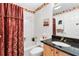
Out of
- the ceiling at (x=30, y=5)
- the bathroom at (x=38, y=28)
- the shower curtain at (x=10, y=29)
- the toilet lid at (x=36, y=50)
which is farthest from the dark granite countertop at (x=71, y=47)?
the ceiling at (x=30, y=5)

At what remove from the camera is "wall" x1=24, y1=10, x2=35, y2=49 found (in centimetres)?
174

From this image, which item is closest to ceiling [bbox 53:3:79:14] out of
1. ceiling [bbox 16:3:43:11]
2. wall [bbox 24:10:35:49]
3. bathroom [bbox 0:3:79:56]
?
bathroom [bbox 0:3:79:56]

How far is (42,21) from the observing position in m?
1.78

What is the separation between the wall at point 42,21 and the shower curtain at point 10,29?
21cm

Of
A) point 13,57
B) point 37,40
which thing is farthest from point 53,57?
point 13,57

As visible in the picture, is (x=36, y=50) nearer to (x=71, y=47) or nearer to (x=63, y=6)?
(x=71, y=47)

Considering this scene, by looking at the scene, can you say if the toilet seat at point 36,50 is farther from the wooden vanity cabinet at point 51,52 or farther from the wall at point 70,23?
the wall at point 70,23

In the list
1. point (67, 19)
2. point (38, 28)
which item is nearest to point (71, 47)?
point (67, 19)

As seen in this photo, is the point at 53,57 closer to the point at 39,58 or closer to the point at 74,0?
the point at 39,58

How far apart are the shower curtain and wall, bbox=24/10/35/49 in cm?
5

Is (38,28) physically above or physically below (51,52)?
above

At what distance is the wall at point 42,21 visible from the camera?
1749mm

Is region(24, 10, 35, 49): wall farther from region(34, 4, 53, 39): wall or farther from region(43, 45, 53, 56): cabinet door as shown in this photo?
region(43, 45, 53, 56): cabinet door

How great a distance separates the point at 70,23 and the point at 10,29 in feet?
2.58
